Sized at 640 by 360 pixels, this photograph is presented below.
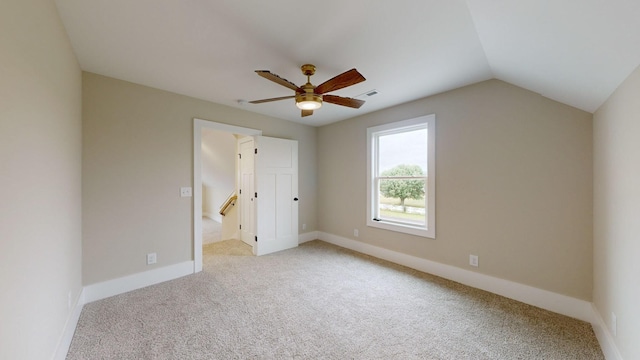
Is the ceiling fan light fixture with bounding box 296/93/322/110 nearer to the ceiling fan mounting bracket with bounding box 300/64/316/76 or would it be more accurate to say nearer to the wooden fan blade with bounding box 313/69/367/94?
the wooden fan blade with bounding box 313/69/367/94

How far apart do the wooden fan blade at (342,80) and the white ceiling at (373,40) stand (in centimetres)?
29

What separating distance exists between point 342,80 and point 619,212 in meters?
2.21

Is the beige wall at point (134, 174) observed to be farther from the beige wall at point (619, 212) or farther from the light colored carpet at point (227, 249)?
the beige wall at point (619, 212)

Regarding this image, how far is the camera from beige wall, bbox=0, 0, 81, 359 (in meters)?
1.00

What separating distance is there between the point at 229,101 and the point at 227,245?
8.81 feet

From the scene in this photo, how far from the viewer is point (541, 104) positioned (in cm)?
238

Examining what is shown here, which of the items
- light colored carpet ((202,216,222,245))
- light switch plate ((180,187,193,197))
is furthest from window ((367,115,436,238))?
light colored carpet ((202,216,222,245))

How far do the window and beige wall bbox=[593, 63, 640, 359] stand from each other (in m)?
1.47

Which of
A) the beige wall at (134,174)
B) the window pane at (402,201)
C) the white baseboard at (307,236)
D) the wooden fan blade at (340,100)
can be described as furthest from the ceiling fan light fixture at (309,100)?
the white baseboard at (307,236)

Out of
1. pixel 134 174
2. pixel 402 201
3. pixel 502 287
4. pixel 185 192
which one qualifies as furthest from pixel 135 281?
pixel 502 287

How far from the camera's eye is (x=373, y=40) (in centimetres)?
194

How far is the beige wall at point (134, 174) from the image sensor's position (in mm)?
2568

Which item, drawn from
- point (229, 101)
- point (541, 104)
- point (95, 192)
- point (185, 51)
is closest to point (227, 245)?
point (95, 192)

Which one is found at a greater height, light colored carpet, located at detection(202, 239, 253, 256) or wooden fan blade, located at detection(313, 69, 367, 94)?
wooden fan blade, located at detection(313, 69, 367, 94)
